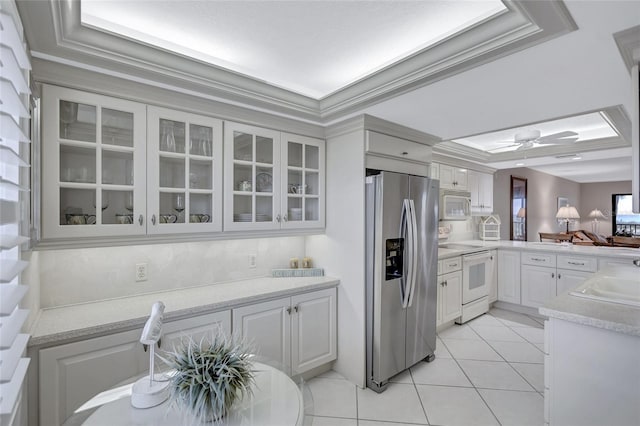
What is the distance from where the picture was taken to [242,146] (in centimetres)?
244

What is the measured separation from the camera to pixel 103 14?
5.44 feet

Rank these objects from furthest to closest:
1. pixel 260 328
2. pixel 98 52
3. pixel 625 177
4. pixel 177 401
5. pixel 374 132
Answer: pixel 625 177 < pixel 374 132 < pixel 260 328 < pixel 98 52 < pixel 177 401

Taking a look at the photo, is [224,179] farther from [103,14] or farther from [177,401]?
[177,401]

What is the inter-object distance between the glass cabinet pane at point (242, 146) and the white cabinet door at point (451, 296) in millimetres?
2590

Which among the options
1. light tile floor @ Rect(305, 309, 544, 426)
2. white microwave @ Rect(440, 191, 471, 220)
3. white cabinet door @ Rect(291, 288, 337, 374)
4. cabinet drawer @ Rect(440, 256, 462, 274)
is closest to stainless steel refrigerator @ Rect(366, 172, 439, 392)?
light tile floor @ Rect(305, 309, 544, 426)

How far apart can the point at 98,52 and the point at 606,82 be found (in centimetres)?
296

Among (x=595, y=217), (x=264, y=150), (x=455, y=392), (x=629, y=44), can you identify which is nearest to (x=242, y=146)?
(x=264, y=150)

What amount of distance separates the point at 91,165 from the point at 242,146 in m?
0.99

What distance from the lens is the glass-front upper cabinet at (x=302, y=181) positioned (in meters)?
2.70

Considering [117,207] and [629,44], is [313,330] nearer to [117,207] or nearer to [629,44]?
[117,207]

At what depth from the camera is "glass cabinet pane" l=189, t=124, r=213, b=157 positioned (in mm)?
2195

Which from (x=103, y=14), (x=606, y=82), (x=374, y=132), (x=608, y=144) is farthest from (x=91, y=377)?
(x=608, y=144)

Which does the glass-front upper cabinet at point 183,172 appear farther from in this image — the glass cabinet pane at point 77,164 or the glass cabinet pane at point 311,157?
the glass cabinet pane at point 311,157

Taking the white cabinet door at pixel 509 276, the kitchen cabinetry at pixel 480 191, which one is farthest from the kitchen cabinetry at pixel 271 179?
the white cabinet door at pixel 509 276
